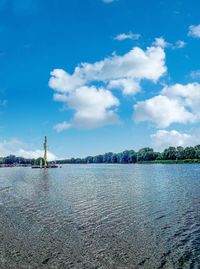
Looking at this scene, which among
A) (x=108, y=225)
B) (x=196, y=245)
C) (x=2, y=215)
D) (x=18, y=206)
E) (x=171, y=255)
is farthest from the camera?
(x=18, y=206)

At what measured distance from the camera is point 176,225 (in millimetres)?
22844

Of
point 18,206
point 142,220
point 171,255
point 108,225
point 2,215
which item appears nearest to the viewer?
point 171,255

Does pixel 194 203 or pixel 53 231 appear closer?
pixel 53 231

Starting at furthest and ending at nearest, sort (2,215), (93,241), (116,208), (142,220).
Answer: (116,208), (2,215), (142,220), (93,241)

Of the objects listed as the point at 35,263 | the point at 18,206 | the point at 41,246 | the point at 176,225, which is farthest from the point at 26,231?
the point at 18,206

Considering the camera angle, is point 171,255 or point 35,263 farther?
point 171,255

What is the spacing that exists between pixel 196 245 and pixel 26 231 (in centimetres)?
1023

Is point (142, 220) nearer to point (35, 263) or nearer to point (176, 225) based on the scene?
point (176, 225)

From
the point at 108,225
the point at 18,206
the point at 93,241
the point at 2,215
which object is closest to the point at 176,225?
the point at 108,225

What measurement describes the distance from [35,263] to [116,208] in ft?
51.8

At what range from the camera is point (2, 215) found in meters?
27.8

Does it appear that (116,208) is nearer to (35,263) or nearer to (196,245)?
(196,245)

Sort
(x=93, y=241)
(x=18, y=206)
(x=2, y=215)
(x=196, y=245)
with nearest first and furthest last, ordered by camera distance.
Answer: (x=196, y=245), (x=93, y=241), (x=2, y=215), (x=18, y=206)

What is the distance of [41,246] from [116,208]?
43.2ft
